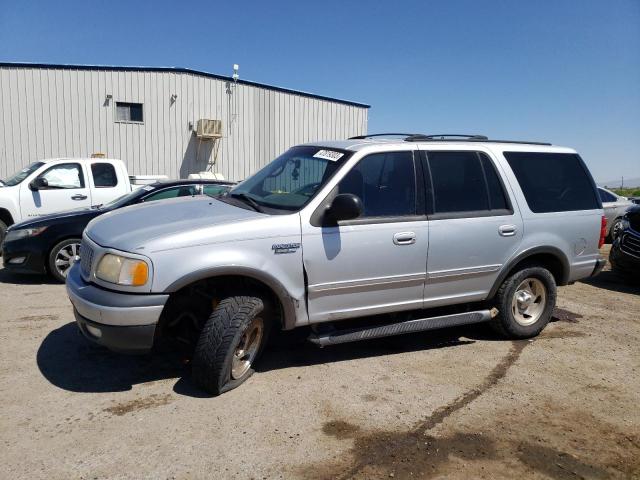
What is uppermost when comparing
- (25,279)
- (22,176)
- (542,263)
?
(22,176)

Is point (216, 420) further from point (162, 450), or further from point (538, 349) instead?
point (538, 349)

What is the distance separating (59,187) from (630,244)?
31.2ft

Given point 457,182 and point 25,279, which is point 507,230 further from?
point 25,279

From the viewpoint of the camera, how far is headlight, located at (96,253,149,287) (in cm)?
377

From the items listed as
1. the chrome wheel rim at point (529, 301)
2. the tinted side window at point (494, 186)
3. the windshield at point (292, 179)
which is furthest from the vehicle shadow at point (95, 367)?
the chrome wheel rim at point (529, 301)

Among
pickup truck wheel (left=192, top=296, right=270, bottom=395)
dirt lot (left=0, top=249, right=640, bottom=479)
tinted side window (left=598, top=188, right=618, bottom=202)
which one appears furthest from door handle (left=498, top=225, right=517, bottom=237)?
tinted side window (left=598, top=188, right=618, bottom=202)

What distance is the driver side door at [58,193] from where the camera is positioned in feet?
31.5

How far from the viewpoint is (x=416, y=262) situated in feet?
15.8

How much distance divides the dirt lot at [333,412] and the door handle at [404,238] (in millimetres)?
1106

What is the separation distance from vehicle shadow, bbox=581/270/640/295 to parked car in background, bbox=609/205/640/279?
0.69 ft

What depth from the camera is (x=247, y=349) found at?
171 inches

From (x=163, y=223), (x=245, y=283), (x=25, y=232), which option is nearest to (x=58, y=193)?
(x=25, y=232)

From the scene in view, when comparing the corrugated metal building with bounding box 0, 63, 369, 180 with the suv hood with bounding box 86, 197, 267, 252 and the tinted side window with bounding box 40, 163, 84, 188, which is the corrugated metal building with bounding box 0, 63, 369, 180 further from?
the suv hood with bounding box 86, 197, 267, 252

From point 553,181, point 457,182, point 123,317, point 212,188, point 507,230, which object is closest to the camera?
point 123,317
